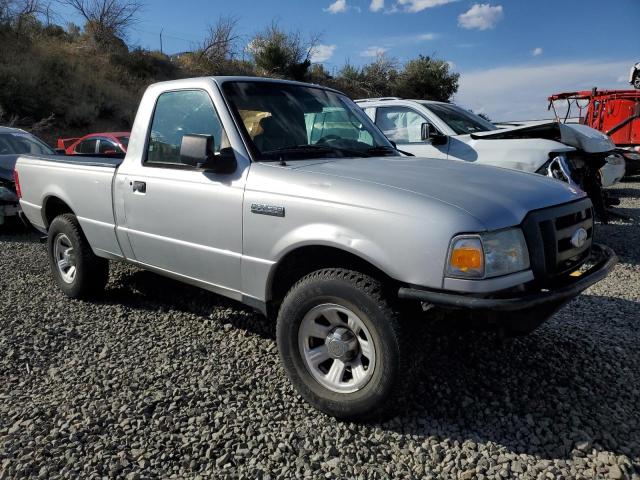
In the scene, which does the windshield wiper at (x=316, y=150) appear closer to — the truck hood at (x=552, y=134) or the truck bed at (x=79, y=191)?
the truck bed at (x=79, y=191)

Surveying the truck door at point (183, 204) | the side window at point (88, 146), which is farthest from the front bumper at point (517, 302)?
the side window at point (88, 146)

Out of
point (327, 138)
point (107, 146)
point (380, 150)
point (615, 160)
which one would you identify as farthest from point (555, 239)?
point (107, 146)

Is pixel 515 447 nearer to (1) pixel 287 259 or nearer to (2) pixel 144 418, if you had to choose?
(1) pixel 287 259

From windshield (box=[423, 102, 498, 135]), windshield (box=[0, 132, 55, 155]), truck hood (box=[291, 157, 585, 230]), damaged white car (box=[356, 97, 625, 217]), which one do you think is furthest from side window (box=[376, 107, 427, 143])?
windshield (box=[0, 132, 55, 155])

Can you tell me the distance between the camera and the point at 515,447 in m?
2.58

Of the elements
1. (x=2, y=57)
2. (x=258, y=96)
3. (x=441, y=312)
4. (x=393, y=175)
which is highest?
(x=2, y=57)

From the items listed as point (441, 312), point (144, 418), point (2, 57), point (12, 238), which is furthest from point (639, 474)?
point (2, 57)

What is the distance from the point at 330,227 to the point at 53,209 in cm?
363

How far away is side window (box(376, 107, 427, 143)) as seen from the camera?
25.0 feet

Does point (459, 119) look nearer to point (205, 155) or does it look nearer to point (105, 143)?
point (205, 155)

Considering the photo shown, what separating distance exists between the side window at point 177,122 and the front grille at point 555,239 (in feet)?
6.71

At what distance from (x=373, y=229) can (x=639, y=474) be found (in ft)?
5.53

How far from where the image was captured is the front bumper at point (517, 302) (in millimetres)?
2314

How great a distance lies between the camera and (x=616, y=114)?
14.3m
